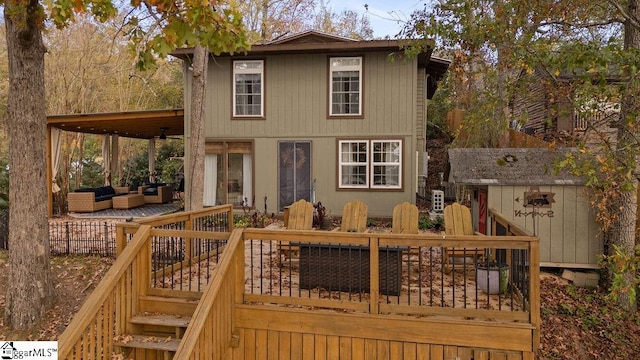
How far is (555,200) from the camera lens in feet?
24.6

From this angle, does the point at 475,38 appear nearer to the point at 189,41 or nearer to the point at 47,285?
the point at 189,41

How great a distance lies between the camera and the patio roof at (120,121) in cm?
1173

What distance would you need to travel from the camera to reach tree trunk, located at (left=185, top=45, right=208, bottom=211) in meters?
8.54

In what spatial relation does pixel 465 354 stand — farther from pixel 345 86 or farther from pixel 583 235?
pixel 345 86

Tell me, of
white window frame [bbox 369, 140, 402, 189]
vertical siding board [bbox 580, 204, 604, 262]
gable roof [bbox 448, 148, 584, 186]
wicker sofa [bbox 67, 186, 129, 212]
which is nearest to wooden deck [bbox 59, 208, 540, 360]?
gable roof [bbox 448, 148, 584, 186]

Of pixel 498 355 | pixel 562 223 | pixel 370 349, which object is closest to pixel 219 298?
pixel 370 349

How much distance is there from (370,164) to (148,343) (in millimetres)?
8402

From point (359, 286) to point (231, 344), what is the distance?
58.3 inches

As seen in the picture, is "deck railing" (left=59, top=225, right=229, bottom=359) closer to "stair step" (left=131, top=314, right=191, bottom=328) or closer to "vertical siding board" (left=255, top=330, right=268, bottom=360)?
"stair step" (left=131, top=314, right=191, bottom=328)

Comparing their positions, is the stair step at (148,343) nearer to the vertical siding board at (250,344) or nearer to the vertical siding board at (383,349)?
the vertical siding board at (250,344)

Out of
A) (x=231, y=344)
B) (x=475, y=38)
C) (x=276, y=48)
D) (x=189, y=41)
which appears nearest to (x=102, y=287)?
(x=231, y=344)

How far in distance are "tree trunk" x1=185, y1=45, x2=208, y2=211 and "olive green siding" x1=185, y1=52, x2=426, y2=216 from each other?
10.5 feet

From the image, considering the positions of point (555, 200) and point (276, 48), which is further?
point (276, 48)

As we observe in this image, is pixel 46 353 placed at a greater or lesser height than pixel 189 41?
lesser
